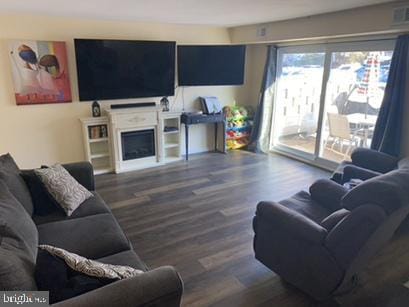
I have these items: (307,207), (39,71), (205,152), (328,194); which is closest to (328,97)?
(205,152)

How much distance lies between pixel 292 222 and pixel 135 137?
11.2 ft

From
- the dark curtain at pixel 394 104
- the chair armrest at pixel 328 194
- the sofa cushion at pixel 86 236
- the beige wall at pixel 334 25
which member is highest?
the beige wall at pixel 334 25

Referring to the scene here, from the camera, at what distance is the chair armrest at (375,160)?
3381mm

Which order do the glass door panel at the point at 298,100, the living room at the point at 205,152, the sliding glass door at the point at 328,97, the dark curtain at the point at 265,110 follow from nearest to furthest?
the living room at the point at 205,152 < the sliding glass door at the point at 328,97 < the glass door panel at the point at 298,100 < the dark curtain at the point at 265,110

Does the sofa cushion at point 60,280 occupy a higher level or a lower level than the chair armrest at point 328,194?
higher

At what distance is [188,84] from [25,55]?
240cm

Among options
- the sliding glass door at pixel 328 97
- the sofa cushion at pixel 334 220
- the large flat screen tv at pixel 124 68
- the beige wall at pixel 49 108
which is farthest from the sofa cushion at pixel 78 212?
the sliding glass door at pixel 328 97

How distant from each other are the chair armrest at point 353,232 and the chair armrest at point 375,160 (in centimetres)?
187

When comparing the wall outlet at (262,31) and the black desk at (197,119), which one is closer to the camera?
the wall outlet at (262,31)

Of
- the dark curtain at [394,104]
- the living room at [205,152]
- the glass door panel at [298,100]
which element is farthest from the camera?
the glass door panel at [298,100]

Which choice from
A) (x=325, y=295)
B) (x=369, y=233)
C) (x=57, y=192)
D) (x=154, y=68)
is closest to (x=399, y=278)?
(x=325, y=295)

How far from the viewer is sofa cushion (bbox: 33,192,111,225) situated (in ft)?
7.77

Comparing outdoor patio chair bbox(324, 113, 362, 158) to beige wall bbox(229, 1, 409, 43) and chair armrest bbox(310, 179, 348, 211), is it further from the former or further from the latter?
chair armrest bbox(310, 179, 348, 211)

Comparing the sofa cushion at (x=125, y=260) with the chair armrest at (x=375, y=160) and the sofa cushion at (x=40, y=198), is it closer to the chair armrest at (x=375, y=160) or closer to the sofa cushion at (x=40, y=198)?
the sofa cushion at (x=40, y=198)
